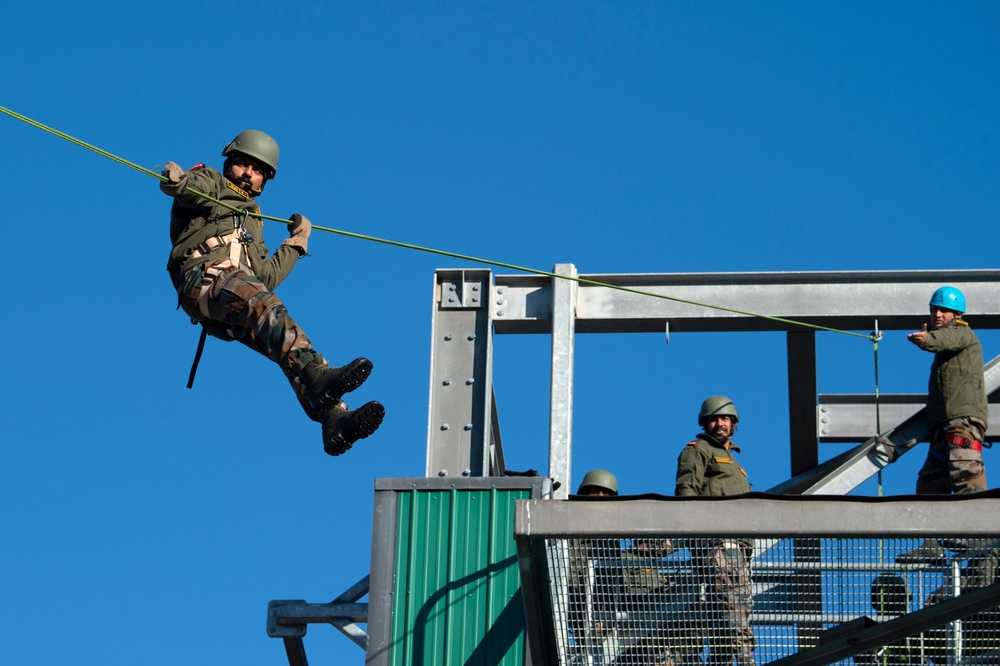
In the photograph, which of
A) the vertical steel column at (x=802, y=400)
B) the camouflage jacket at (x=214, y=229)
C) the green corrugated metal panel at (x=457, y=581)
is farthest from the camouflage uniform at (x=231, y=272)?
the vertical steel column at (x=802, y=400)

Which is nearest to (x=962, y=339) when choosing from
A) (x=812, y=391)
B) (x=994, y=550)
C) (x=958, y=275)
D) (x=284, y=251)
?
(x=958, y=275)

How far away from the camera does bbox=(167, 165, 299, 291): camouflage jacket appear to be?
12.2 metres

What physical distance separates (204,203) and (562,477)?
3.21 meters

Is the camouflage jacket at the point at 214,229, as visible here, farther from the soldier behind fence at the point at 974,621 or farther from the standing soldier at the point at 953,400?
the soldier behind fence at the point at 974,621

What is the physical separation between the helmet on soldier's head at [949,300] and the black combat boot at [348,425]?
13.7ft

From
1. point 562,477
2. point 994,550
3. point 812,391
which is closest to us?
point 994,550

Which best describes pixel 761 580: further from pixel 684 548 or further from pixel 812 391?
pixel 812 391

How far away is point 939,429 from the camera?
12.8 metres

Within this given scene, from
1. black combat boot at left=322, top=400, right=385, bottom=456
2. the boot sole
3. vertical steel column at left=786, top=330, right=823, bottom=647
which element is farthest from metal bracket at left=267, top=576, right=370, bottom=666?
vertical steel column at left=786, top=330, right=823, bottom=647

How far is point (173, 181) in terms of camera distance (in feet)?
38.7

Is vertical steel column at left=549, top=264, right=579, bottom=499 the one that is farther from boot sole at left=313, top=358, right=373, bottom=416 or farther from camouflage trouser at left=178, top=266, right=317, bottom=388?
camouflage trouser at left=178, top=266, right=317, bottom=388

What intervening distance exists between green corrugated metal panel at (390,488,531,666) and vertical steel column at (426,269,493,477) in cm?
43

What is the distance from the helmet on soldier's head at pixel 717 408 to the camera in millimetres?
12727

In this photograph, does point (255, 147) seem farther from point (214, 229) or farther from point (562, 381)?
point (562, 381)
